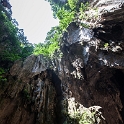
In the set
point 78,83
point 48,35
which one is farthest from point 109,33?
point 48,35

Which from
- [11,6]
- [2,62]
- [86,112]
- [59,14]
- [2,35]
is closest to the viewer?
[86,112]

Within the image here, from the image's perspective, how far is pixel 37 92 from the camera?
34.3ft

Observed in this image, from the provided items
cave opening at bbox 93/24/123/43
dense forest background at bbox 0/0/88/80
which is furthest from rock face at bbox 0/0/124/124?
dense forest background at bbox 0/0/88/80

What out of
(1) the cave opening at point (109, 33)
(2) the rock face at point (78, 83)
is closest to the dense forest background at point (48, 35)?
(2) the rock face at point (78, 83)

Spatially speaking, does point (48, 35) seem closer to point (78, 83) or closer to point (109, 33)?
point (109, 33)

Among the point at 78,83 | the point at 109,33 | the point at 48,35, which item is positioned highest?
the point at 48,35

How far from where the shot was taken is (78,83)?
10641mm

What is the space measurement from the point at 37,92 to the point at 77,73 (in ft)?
9.36

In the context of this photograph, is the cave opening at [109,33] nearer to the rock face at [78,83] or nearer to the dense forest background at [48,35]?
the rock face at [78,83]

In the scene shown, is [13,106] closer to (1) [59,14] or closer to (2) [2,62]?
(2) [2,62]

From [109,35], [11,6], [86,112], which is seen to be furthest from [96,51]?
[11,6]

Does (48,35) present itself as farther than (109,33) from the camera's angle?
Yes

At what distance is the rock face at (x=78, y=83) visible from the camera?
9117mm

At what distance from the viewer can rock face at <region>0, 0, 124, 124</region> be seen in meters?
9.12
